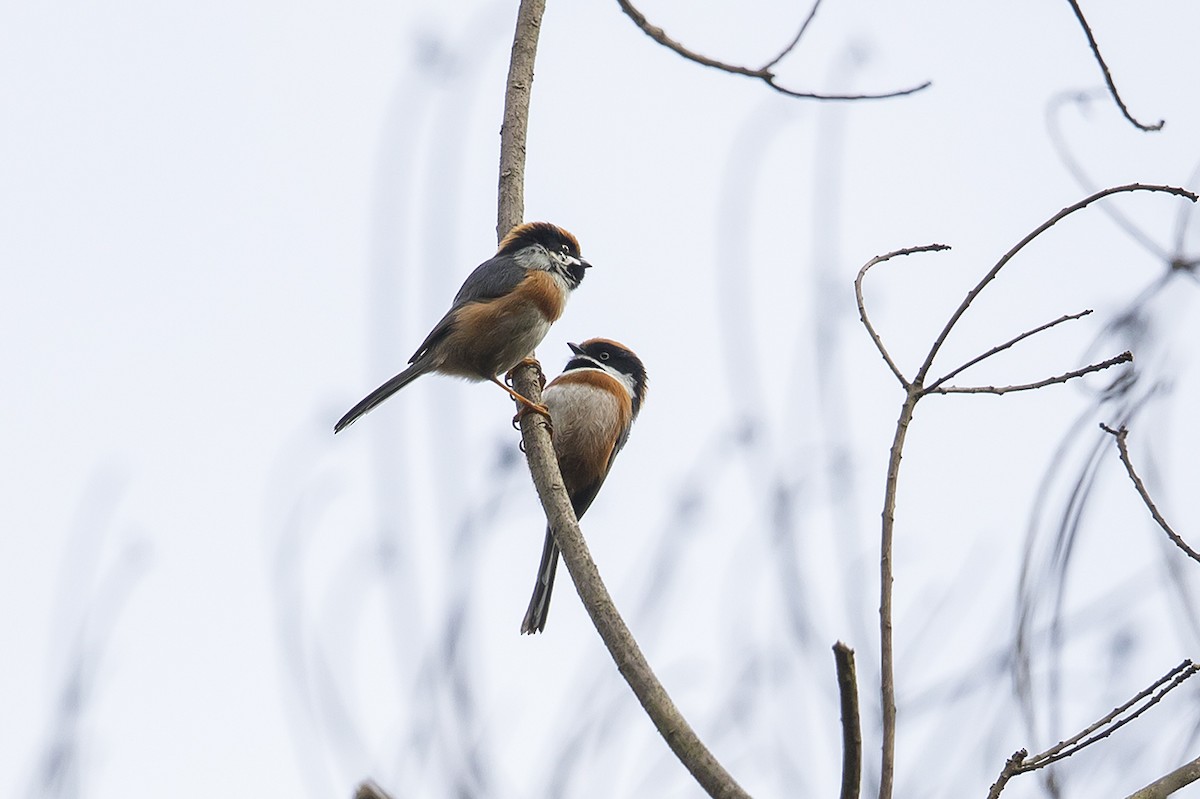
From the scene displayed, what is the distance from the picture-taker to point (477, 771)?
2.78 meters

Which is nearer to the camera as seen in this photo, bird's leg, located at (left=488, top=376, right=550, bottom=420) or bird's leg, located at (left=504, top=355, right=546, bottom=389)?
bird's leg, located at (left=488, top=376, right=550, bottom=420)

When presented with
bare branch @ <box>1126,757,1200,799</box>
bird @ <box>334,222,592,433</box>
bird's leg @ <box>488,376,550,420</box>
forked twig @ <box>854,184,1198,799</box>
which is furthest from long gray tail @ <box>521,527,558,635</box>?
bare branch @ <box>1126,757,1200,799</box>

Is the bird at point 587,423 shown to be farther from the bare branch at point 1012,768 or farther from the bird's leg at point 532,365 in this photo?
the bare branch at point 1012,768

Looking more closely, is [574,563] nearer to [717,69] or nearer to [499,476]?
[499,476]

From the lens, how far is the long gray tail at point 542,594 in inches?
199

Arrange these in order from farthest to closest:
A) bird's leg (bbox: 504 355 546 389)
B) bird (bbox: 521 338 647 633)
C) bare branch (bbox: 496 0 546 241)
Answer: bird (bbox: 521 338 647 633)
bird's leg (bbox: 504 355 546 389)
bare branch (bbox: 496 0 546 241)

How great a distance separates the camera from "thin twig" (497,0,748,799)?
2.09 metres

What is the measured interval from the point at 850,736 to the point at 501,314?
3.38 metres

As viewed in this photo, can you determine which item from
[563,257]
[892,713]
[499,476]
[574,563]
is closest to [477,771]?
[574,563]

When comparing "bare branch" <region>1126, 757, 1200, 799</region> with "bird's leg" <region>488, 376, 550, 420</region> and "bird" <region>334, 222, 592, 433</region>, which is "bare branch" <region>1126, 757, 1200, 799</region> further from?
"bird" <region>334, 222, 592, 433</region>

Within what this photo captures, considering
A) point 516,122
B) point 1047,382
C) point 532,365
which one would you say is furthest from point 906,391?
point 532,365

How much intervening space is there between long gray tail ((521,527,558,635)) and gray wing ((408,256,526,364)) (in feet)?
3.05

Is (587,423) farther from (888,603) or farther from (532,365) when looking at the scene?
(888,603)

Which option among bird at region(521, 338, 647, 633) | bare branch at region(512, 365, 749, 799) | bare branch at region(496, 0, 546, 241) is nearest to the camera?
bare branch at region(512, 365, 749, 799)
